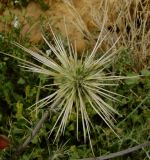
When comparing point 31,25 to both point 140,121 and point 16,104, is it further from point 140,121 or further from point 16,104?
point 140,121

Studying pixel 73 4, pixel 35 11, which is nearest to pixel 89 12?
pixel 73 4

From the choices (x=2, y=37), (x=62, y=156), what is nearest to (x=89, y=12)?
(x=2, y=37)

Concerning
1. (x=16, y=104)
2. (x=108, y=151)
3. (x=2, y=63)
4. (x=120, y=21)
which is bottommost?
(x=108, y=151)

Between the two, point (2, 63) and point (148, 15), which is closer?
point (2, 63)

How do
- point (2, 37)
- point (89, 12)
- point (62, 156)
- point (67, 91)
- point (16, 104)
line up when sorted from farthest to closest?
point (89, 12) → point (2, 37) → point (16, 104) → point (62, 156) → point (67, 91)

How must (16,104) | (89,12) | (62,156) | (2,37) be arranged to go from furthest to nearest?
(89,12)
(2,37)
(16,104)
(62,156)

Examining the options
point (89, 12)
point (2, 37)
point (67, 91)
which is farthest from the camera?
point (89, 12)

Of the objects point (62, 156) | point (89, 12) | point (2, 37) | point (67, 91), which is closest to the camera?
point (67, 91)

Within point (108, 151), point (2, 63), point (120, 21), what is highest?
point (120, 21)

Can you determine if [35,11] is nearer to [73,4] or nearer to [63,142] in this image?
[73,4]

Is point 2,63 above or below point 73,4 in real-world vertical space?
below
